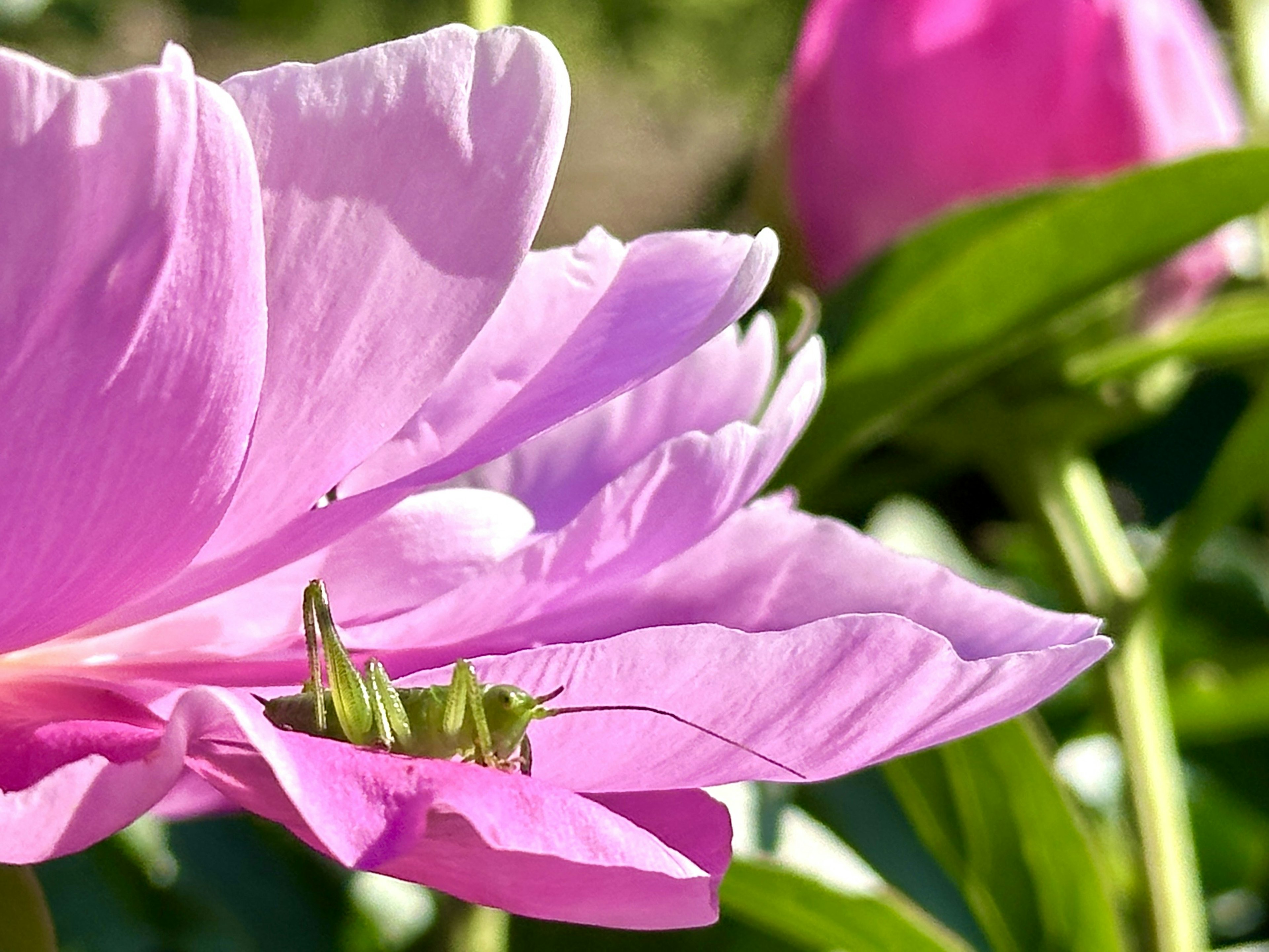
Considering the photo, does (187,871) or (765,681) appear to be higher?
(765,681)

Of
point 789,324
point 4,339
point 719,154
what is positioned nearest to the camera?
point 4,339

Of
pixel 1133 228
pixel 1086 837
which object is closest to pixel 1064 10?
pixel 1133 228

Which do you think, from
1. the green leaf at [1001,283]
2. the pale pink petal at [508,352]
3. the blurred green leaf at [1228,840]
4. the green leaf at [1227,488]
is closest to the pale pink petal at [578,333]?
the pale pink petal at [508,352]

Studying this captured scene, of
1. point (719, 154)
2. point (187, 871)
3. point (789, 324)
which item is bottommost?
point (719, 154)

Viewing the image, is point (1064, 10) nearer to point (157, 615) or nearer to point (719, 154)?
point (157, 615)

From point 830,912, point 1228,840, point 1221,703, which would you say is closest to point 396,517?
point 830,912

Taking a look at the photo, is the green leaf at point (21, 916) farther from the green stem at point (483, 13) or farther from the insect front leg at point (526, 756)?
the green stem at point (483, 13)
